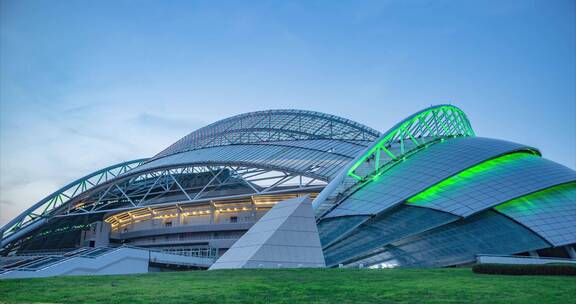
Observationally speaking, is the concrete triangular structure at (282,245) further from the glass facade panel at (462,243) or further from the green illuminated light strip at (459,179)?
the green illuminated light strip at (459,179)

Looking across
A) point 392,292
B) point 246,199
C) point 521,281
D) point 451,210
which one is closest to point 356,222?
point 451,210

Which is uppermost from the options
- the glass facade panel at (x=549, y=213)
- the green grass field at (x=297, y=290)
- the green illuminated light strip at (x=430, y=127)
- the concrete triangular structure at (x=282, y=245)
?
the green illuminated light strip at (x=430, y=127)

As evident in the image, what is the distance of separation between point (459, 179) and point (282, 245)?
67.4 feet

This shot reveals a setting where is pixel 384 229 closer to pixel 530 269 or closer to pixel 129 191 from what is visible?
pixel 530 269

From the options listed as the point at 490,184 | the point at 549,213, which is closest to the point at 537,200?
the point at 549,213

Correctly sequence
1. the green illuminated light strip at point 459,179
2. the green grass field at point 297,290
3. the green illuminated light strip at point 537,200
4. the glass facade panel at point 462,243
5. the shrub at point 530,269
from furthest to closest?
the green illuminated light strip at point 459,179 → the green illuminated light strip at point 537,200 → the glass facade panel at point 462,243 → the shrub at point 530,269 → the green grass field at point 297,290

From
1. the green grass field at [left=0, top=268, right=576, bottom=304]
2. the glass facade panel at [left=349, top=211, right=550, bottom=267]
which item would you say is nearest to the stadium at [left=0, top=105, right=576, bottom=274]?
the glass facade panel at [left=349, top=211, right=550, bottom=267]

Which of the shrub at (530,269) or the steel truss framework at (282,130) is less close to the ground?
the steel truss framework at (282,130)

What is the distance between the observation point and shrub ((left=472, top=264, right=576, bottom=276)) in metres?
19.0

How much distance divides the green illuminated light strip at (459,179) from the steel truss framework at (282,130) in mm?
21616

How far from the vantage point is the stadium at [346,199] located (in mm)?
30641

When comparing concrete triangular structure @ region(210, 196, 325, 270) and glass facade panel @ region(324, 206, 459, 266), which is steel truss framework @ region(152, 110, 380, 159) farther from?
concrete triangular structure @ region(210, 196, 325, 270)

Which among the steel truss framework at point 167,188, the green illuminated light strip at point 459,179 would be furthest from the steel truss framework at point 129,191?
the green illuminated light strip at point 459,179

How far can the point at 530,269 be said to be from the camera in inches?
767
